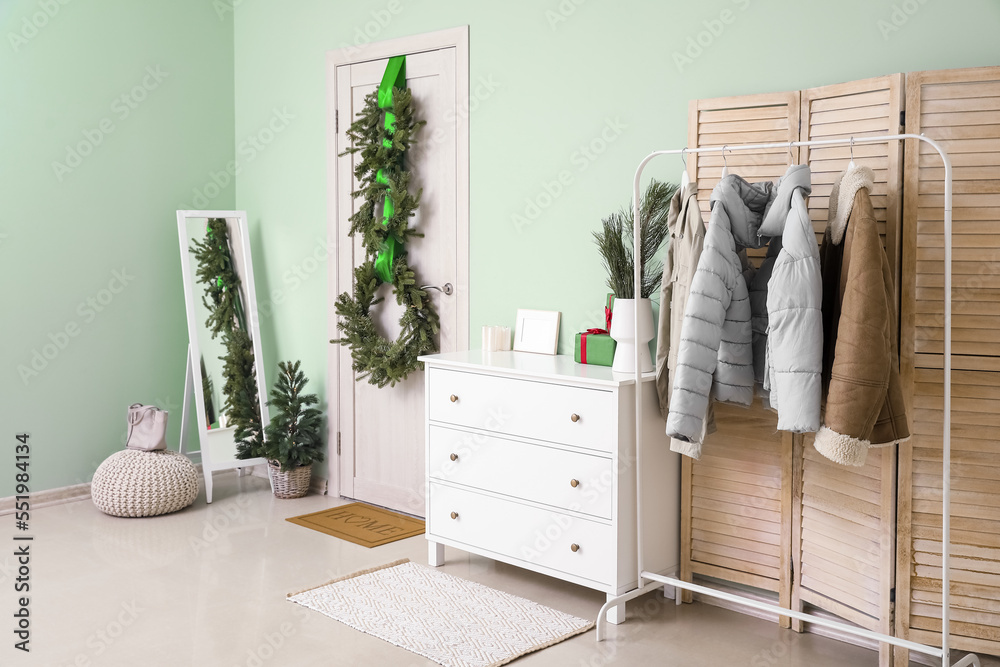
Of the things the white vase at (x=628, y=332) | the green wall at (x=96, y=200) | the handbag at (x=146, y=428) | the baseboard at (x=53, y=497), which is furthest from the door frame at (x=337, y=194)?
the baseboard at (x=53, y=497)

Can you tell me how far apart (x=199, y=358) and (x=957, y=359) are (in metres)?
3.72

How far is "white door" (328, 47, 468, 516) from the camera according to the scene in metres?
4.15

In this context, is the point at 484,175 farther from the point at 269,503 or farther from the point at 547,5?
the point at 269,503

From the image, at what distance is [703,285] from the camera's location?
273cm

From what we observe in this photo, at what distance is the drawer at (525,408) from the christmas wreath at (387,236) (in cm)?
61

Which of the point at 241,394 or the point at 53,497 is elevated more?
the point at 241,394

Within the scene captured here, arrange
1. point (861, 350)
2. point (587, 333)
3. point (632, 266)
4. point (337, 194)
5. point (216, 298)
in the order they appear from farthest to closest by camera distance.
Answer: point (216, 298), point (337, 194), point (587, 333), point (632, 266), point (861, 350)

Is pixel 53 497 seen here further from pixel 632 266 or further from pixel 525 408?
pixel 632 266

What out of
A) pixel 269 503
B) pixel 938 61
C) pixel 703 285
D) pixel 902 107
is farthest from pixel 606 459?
pixel 269 503

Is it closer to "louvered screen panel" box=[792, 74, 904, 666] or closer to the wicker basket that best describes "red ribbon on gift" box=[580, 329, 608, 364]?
"louvered screen panel" box=[792, 74, 904, 666]

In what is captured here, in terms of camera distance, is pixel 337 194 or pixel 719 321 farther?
pixel 337 194

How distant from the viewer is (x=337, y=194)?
4672mm

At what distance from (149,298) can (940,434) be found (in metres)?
4.10

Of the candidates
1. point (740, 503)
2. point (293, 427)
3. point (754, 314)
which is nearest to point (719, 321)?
point (754, 314)
